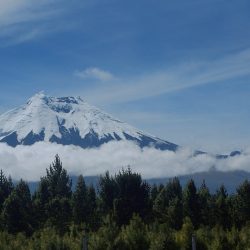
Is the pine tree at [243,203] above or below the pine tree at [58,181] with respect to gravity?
below

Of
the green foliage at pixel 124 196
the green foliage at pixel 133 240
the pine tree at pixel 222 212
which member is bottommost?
the green foliage at pixel 133 240

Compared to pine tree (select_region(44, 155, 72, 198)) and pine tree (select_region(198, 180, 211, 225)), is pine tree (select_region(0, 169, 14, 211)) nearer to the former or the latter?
pine tree (select_region(44, 155, 72, 198))

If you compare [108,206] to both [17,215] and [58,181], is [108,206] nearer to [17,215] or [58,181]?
[58,181]

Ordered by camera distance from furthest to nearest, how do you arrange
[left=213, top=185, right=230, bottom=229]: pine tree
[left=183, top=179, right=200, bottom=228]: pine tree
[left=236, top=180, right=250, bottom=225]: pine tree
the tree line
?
1. [left=236, top=180, right=250, bottom=225]: pine tree
2. [left=213, top=185, right=230, bottom=229]: pine tree
3. [left=183, top=179, right=200, bottom=228]: pine tree
4. the tree line

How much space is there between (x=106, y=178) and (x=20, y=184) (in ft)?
39.6

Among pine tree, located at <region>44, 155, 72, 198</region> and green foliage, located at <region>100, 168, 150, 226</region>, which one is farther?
pine tree, located at <region>44, 155, 72, 198</region>

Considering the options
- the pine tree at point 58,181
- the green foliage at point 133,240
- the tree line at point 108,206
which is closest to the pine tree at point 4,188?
the tree line at point 108,206

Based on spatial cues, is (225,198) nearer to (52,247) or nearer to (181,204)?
(181,204)

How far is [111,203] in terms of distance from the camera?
3105 inches

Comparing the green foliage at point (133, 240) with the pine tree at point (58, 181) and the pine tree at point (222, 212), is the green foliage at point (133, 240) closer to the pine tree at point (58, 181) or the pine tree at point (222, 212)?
the pine tree at point (222, 212)

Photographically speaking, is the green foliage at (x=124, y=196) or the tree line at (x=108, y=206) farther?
the green foliage at (x=124, y=196)

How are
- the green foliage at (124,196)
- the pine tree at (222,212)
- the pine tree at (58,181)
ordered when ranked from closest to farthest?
the green foliage at (124,196) < the pine tree at (222,212) < the pine tree at (58,181)

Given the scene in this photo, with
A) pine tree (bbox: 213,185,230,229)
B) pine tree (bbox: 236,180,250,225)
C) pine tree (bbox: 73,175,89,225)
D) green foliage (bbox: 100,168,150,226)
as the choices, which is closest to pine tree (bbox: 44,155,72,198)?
pine tree (bbox: 73,175,89,225)

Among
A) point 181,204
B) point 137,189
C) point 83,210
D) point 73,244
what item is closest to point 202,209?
point 181,204
